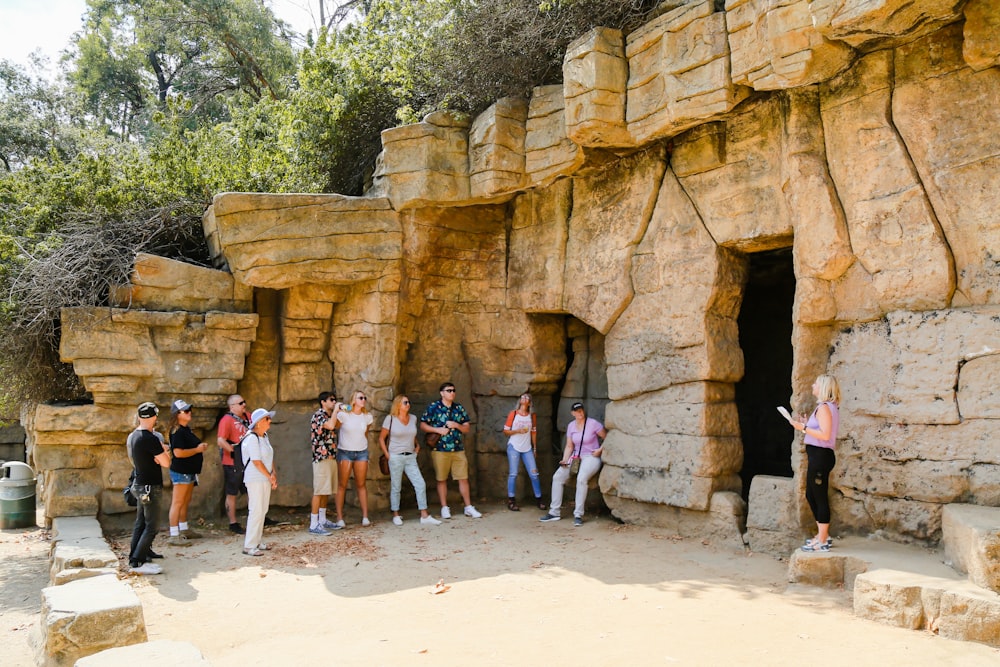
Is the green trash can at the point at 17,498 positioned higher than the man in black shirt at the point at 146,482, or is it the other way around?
the man in black shirt at the point at 146,482

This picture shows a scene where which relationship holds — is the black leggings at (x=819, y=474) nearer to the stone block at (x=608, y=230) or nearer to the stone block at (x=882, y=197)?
the stone block at (x=882, y=197)

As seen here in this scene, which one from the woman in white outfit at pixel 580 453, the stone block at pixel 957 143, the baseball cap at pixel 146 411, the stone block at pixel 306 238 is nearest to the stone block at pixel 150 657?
the baseball cap at pixel 146 411

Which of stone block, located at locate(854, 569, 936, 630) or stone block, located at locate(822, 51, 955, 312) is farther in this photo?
stone block, located at locate(822, 51, 955, 312)

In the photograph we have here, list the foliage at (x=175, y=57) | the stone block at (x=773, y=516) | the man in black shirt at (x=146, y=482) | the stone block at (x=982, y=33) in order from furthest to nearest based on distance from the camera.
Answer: the foliage at (x=175, y=57), the stone block at (x=773, y=516), the man in black shirt at (x=146, y=482), the stone block at (x=982, y=33)

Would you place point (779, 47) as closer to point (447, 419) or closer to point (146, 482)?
point (447, 419)

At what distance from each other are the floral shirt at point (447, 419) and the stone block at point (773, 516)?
3567 mm

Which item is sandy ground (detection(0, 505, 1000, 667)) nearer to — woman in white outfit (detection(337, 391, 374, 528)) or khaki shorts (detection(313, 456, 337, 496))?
woman in white outfit (detection(337, 391, 374, 528))

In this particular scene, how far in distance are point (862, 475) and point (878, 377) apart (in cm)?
85

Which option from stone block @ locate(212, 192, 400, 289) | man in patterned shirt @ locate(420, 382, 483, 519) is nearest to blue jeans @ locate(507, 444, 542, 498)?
man in patterned shirt @ locate(420, 382, 483, 519)

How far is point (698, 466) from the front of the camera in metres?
7.46

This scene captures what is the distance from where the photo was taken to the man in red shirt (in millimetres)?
8066

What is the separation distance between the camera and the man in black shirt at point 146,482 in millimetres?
6305

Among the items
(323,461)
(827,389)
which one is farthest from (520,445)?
(827,389)

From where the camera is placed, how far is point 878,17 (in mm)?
5289
